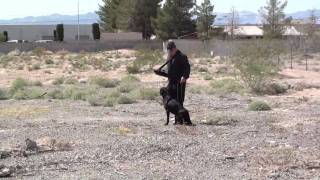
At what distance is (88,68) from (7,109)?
28.2 metres

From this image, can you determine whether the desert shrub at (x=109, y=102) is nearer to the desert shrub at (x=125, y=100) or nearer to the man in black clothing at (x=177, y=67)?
the desert shrub at (x=125, y=100)

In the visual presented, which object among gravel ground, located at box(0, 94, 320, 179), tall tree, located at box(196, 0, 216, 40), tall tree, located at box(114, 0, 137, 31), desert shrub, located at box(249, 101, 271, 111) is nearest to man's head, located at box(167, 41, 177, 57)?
gravel ground, located at box(0, 94, 320, 179)

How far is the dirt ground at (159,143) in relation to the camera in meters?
8.91

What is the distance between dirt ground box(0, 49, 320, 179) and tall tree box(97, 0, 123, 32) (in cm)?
8276

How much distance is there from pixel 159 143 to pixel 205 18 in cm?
Answer: 6972

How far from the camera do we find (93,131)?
43.1 feet

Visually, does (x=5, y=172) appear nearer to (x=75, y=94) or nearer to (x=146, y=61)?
(x=75, y=94)

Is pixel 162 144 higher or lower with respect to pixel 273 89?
higher

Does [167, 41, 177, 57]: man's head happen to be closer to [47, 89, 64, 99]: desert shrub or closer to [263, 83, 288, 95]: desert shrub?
[47, 89, 64, 99]: desert shrub

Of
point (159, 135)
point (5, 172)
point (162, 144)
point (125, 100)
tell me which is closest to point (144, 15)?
point (125, 100)

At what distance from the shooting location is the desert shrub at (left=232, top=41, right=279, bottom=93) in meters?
26.8

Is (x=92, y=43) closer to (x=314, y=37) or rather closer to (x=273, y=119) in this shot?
(x=314, y=37)

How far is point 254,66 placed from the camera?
88.3ft

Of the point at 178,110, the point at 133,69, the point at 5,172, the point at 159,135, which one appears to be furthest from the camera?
the point at 133,69
